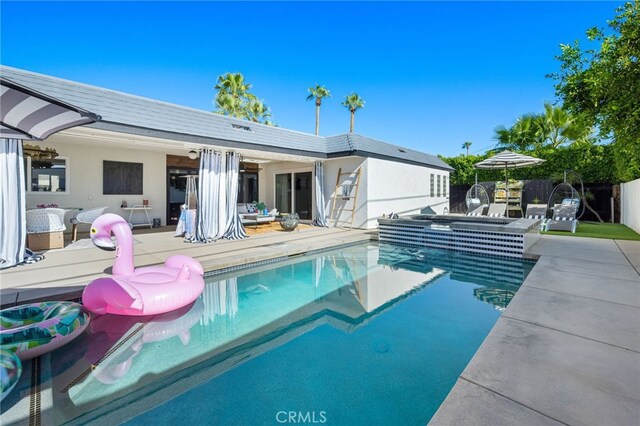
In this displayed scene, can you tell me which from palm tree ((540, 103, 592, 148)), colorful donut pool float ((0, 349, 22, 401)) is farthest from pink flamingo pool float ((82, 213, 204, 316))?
palm tree ((540, 103, 592, 148))

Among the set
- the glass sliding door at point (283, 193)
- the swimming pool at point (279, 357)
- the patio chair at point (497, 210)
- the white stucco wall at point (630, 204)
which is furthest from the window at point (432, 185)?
the swimming pool at point (279, 357)

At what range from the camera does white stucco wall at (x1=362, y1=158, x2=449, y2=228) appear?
10.8 metres

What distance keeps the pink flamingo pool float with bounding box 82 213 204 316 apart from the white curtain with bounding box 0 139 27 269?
2420 millimetres

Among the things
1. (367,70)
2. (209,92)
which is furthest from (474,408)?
(209,92)

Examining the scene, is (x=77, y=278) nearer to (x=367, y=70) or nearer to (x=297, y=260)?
(x=297, y=260)

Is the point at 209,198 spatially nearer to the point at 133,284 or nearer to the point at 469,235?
the point at 133,284

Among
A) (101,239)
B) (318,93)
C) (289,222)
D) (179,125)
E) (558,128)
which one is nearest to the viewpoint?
(101,239)

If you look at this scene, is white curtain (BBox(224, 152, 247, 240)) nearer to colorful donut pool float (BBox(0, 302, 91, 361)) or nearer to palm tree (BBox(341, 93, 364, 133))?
colorful donut pool float (BBox(0, 302, 91, 361))

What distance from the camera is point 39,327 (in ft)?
8.52

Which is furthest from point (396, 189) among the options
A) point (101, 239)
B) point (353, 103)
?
point (353, 103)

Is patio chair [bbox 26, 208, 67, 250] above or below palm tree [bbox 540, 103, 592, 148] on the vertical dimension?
below

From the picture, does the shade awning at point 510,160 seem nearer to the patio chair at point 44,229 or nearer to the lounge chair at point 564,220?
the lounge chair at point 564,220

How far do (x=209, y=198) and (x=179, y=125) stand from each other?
1.89 m

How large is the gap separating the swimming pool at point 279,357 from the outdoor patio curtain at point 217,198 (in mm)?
2914
